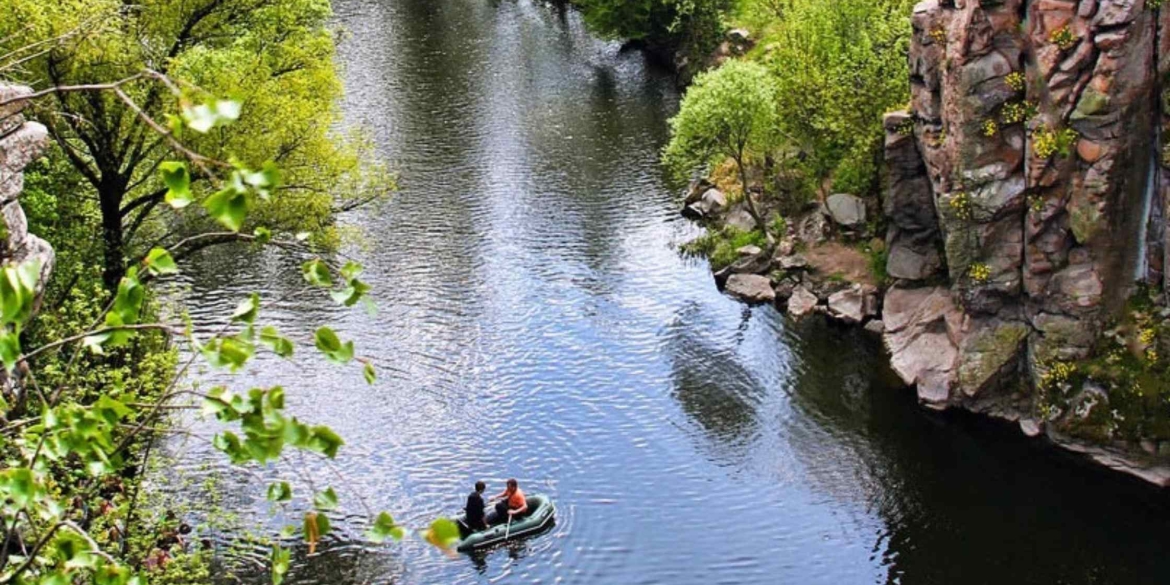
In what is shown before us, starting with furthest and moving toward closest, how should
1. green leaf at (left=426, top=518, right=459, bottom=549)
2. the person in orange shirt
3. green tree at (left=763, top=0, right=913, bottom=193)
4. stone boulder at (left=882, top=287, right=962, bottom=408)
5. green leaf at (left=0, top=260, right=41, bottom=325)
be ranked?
green tree at (left=763, top=0, right=913, bottom=193) < stone boulder at (left=882, top=287, right=962, bottom=408) < the person in orange shirt < green leaf at (left=426, top=518, right=459, bottom=549) < green leaf at (left=0, top=260, right=41, bottom=325)

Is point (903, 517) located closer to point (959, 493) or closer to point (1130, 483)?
point (959, 493)

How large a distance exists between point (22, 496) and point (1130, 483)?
118 ft

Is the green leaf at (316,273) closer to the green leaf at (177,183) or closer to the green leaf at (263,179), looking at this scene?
the green leaf at (263,179)

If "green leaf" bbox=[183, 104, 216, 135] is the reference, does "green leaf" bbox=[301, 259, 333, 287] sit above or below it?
below

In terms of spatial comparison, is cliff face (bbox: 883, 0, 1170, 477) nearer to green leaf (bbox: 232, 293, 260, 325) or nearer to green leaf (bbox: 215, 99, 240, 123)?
green leaf (bbox: 232, 293, 260, 325)

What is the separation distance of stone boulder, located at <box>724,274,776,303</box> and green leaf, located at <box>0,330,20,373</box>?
43.6 meters

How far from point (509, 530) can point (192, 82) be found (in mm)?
15496

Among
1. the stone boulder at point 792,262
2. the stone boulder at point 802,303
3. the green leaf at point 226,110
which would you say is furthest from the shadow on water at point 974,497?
the green leaf at point 226,110

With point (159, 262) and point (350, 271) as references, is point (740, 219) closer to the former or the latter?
point (350, 271)

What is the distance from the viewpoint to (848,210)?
173ft

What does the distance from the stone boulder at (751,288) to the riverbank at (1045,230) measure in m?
7.03

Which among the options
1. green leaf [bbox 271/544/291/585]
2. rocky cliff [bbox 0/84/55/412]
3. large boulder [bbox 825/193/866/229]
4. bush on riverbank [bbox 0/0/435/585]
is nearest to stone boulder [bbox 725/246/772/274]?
large boulder [bbox 825/193/866/229]

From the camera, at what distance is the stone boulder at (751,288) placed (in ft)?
167

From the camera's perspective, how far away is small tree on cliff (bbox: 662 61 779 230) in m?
52.1
